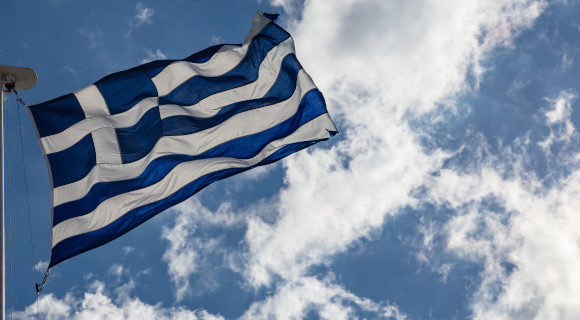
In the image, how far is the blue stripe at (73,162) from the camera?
1572 cm

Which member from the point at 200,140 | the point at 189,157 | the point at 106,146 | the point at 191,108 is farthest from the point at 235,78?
the point at 106,146

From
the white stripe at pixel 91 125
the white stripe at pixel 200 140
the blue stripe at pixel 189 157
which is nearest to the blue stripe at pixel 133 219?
the blue stripe at pixel 189 157

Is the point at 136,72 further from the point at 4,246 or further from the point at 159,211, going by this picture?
A: the point at 4,246

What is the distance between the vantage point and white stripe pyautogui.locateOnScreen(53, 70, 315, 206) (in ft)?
52.6

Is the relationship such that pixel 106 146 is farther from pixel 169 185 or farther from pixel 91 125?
pixel 169 185

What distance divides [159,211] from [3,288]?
16.7ft

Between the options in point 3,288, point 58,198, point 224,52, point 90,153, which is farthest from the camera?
point 224,52

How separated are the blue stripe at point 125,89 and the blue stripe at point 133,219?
257 centimetres

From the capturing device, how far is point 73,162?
16203 millimetres

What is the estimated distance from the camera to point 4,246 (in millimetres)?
13109

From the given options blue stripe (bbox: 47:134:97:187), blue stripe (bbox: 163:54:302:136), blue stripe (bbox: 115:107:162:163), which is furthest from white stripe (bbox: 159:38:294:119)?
blue stripe (bbox: 47:134:97:187)

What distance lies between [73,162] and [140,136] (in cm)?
197

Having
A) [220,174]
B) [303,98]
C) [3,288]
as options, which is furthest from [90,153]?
[303,98]

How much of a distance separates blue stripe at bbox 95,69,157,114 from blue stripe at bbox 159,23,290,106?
1.79ft
